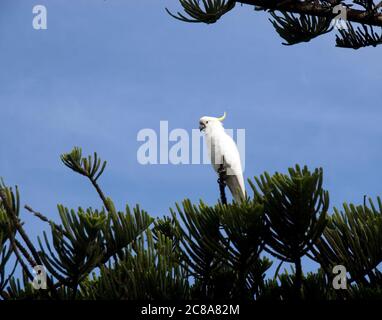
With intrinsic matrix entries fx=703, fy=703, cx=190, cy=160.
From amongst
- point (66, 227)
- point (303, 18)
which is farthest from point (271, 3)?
point (66, 227)

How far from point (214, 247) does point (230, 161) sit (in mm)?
2473

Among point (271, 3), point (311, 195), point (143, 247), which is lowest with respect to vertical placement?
point (143, 247)

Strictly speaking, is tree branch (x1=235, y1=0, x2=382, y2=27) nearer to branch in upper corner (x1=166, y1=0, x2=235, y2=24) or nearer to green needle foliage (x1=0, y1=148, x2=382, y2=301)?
branch in upper corner (x1=166, y1=0, x2=235, y2=24)

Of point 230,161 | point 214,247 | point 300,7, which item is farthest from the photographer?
point 230,161

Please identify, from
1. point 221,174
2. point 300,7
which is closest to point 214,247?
point 221,174

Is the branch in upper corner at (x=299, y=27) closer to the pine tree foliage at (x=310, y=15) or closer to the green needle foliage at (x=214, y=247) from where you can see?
the pine tree foliage at (x=310, y=15)

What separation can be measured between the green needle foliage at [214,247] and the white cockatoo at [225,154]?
2.10 metres

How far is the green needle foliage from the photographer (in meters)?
3.18

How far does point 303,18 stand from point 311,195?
2566 mm

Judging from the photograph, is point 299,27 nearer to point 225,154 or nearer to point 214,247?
point 225,154

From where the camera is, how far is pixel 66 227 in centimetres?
332

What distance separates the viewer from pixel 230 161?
5793 millimetres

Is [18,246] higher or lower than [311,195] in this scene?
lower
